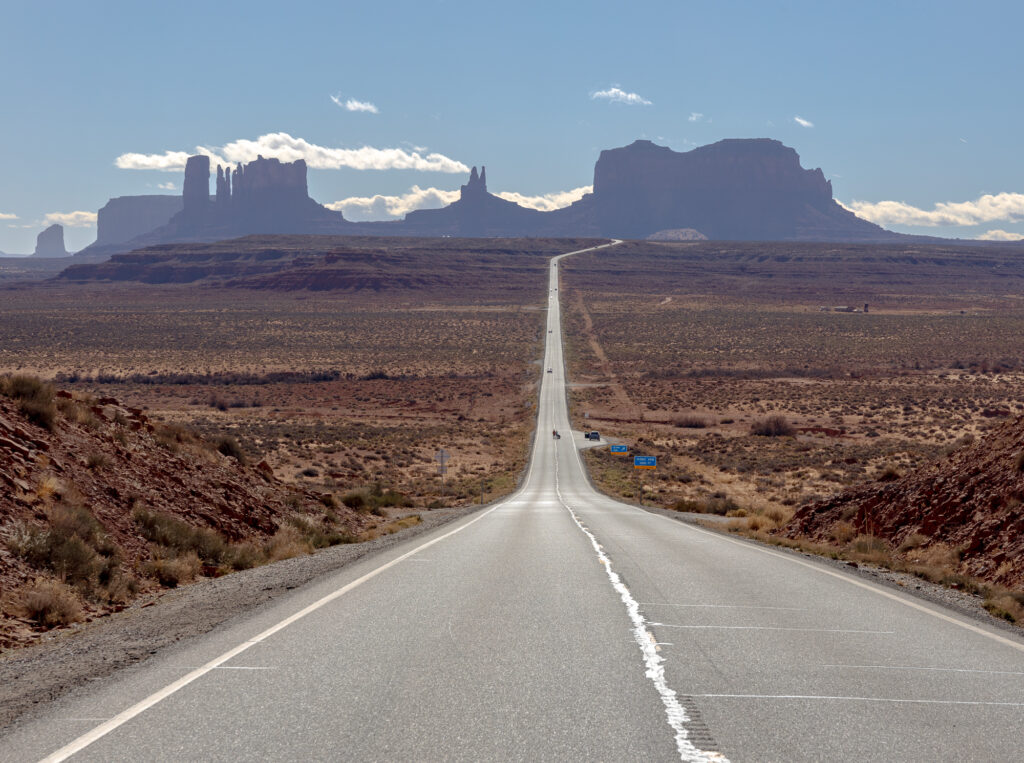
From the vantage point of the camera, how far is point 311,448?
4716cm

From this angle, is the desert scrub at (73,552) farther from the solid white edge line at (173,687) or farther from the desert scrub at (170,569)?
the solid white edge line at (173,687)

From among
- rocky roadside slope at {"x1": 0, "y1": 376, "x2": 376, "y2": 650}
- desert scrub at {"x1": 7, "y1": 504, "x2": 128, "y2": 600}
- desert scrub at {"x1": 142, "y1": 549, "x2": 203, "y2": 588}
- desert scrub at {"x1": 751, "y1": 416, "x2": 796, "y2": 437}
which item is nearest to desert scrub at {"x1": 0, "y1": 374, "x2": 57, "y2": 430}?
rocky roadside slope at {"x1": 0, "y1": 376, "x2": 376, "y2": 650}

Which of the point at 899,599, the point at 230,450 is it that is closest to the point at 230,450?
the point at 230,450

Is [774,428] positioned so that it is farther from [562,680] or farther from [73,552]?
[562,680]

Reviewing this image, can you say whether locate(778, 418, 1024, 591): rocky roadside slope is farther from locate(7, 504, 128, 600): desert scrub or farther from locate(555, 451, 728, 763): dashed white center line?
locate(7, 504, 128, 600): desert scrub

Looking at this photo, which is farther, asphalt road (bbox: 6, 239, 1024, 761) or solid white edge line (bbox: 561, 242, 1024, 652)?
solid white edge line (bbox: 561, 242, 1024, 652)

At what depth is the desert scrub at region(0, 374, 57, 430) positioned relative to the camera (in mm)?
13492

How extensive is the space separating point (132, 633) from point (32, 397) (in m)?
7.76

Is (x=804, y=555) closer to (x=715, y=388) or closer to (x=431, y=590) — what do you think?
(x=431, y=590)

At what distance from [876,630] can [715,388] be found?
237 feet

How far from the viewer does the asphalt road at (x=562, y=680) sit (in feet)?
15.8

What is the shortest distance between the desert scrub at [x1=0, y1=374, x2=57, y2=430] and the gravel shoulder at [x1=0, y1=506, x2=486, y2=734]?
14.4ft

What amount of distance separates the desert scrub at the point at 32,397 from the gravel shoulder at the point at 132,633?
4.39 meters

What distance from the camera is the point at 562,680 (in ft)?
19.9
